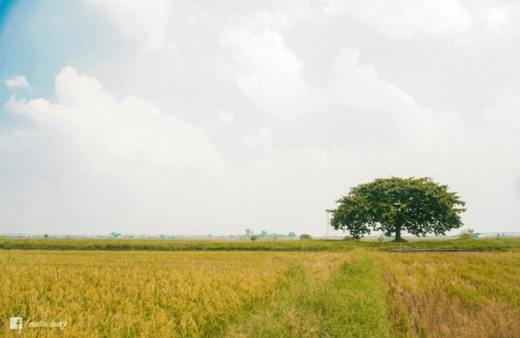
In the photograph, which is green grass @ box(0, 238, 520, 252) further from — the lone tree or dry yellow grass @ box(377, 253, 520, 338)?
dry yellow grass @ box(377, 253, 520, 338)

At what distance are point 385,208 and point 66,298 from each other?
36.7 m

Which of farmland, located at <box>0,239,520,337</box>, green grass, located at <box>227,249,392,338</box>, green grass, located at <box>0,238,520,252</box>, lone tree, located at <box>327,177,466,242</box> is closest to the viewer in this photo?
farmland, located at <box>0,239,520,337</box>

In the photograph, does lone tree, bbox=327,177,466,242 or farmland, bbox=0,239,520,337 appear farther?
lone tree, bbox=327,177,466,242

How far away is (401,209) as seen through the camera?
3762 centimetres

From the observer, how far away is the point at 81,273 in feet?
30.4

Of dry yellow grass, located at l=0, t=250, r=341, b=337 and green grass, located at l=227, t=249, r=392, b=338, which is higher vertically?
dry yellow grass, located at l=0, t=250, r=341, b=337

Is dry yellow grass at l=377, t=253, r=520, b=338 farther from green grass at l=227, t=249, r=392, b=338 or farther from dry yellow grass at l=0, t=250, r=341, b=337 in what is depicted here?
dry yellow grass at l=0, t=250, r=341, b=337

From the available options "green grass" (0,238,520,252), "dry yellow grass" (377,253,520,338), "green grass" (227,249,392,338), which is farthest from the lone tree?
"green grass" (227,249,392,338)

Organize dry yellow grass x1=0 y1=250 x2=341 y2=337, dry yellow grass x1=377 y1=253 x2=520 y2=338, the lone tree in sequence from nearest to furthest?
dry yellow grass x1=0 y1=250 x2=341 y2=337, dry yellow grass x1=377 y1=253 x2=520 y2=338, the lone tree

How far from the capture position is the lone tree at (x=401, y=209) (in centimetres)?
3641

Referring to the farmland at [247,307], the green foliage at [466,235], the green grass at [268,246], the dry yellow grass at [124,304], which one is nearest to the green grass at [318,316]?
the farmland at [247,307]

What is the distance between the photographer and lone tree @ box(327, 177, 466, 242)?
36.4 meters

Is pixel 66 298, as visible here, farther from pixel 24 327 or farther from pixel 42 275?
pixel 42 275

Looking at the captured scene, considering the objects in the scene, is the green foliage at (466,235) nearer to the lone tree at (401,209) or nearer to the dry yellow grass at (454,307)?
the lone tree at (401,209)
